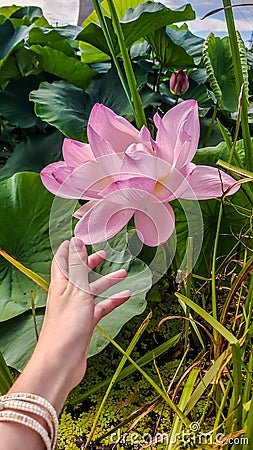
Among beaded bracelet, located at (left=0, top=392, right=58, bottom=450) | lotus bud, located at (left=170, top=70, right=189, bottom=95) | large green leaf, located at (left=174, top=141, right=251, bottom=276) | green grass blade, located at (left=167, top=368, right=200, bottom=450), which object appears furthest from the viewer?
lotus bud, located at (left=170, top=70, right=189, bottom=95)

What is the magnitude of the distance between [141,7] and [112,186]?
Result: 0.80m

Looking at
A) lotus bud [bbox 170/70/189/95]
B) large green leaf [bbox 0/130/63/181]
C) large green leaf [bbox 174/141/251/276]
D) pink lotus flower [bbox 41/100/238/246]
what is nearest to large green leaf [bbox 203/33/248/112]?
lotus bud [bbox 170/70/189/95]

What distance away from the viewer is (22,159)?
959 millimetres

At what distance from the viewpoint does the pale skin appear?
0.33 meters

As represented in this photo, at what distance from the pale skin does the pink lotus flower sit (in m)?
0.03

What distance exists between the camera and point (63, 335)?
0.35m

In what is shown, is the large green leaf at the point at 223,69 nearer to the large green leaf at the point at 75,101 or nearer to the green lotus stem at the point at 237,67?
the large green leaf at the point at 75,101

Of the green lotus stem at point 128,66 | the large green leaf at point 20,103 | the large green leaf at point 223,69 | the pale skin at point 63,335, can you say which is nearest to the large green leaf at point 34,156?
the large green leaf at point 20,103

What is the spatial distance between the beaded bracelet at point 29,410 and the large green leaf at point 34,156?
66 cm

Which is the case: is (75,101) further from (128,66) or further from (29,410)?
(29,410)

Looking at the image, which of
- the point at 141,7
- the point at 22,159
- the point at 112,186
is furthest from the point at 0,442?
the point at 141,7

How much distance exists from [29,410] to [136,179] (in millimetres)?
163

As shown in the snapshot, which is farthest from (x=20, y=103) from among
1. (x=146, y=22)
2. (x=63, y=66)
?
(x=146, y=22)

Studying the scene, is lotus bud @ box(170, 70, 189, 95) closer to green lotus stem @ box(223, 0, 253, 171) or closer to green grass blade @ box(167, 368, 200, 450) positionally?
green lotus stem @ box(223, 0, 253, 171)
